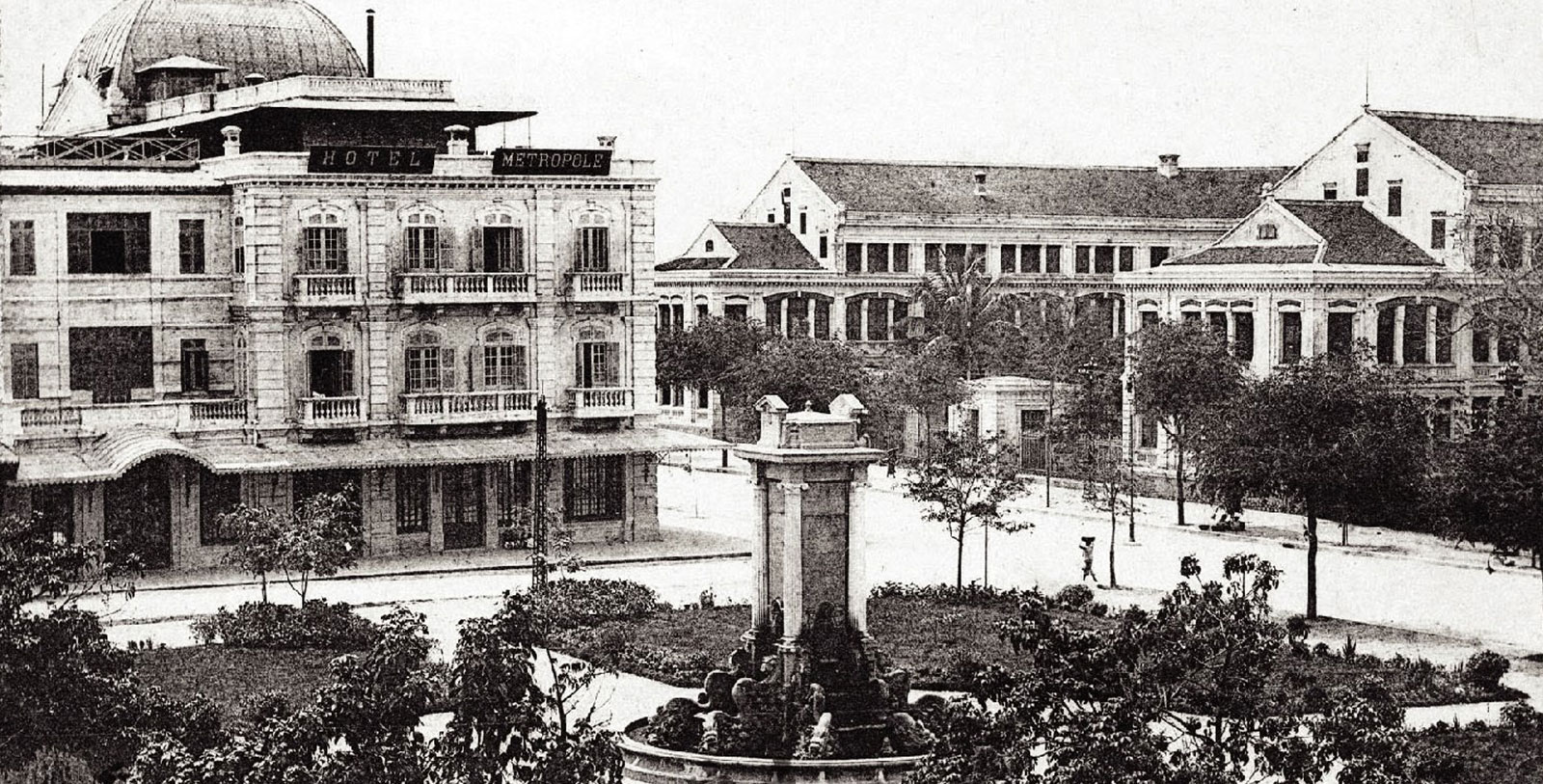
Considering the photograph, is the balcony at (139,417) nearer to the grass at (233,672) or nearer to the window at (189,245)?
the window at (189,245)

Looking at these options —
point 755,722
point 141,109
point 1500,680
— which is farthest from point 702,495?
point 755,722

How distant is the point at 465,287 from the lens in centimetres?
4997

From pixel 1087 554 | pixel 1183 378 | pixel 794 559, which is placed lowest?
pixel 1087 554

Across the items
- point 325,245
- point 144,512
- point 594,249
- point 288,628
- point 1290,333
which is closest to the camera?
point 288,628

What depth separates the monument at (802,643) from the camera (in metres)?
27.2

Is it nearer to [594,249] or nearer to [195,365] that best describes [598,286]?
[594,249]

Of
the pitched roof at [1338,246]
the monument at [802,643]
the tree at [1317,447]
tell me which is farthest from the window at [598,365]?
the monument at [802,643]

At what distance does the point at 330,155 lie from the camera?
4850cm

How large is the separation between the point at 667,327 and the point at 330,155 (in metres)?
34.3

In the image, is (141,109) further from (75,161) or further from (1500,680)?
(1500,680)

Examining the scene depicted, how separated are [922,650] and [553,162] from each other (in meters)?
19.3

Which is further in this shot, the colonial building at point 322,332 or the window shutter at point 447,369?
the window shutter at point 447,369

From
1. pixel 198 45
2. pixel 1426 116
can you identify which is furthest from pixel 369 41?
pixel 1426 116

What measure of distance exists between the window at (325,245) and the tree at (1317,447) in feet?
66.0
